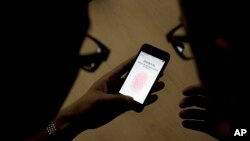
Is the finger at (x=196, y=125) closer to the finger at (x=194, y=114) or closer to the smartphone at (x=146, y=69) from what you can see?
the finger at (x=194, y=114)

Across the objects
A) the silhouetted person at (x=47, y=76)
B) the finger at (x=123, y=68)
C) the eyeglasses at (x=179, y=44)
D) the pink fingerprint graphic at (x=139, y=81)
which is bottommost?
the silhouetted person at (x=47, y=76)

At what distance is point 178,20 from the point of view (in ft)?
3.10

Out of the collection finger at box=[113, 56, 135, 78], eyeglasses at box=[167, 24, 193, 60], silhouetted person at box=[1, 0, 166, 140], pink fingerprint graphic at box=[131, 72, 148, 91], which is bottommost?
silhouetted person at box=[1, 0, 166, 140]

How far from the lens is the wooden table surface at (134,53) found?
0.89 meters

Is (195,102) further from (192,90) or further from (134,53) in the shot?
(134,53)

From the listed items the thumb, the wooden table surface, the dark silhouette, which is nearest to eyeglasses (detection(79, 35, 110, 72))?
the wooden table surface

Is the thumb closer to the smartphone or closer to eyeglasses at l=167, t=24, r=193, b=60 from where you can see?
the smartphone

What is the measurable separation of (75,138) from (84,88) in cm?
14

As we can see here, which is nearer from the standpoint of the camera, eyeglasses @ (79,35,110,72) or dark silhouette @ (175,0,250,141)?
dark silhouette @ (175,0,250,141)

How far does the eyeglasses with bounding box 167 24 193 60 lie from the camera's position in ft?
3.03

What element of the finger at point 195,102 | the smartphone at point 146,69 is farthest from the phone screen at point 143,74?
the finger at point 195,102

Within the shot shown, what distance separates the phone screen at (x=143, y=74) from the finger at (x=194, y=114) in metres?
0.11

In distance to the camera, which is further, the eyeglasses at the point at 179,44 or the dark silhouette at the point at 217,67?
the eyeglasses at the point at 179,44

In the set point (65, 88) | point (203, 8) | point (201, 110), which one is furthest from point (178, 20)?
point (65, 88)
